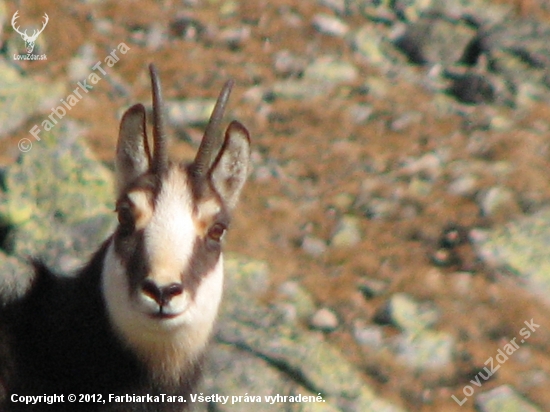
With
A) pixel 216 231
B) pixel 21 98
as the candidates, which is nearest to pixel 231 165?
pixel 216 231

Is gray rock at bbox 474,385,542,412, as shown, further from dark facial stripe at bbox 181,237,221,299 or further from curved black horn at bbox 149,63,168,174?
curved black horn at bbox 149,63,168,174

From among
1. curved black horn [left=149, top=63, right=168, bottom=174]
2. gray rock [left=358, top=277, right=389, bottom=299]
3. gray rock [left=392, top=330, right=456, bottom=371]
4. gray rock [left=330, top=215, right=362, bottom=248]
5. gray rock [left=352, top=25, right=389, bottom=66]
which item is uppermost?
curved black horn [left=149, top=63, right=168, bottom=174]

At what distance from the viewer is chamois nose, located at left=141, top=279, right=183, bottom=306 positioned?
4.73 metres

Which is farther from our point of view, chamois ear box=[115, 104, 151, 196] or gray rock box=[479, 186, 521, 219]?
gray rock box=[479, 186, 521, 219]

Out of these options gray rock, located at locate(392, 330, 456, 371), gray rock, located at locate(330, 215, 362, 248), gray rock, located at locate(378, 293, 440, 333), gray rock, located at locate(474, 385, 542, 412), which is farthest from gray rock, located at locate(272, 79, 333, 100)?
gray rock, located at locate(474, 385, 542, 412)

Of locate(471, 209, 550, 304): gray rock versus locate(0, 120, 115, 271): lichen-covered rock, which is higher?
locate(471, 209, 550, 304): gray rock

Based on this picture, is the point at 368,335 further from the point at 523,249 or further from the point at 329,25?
the point at 329,25

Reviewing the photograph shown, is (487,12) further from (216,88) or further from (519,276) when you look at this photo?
(519,276)

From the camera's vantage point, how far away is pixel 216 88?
35.1 feet

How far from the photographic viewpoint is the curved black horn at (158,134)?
529 cm

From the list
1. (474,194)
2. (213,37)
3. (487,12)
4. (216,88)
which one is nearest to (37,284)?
(474,194)

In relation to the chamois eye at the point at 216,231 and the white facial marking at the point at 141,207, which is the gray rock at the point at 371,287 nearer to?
the chamois eye at the point at 216,231

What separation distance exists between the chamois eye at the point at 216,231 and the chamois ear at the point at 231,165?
0.33m

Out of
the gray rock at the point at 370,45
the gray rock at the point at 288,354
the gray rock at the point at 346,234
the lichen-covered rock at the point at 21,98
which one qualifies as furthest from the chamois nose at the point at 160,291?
the gray rock at the point at 370,45
